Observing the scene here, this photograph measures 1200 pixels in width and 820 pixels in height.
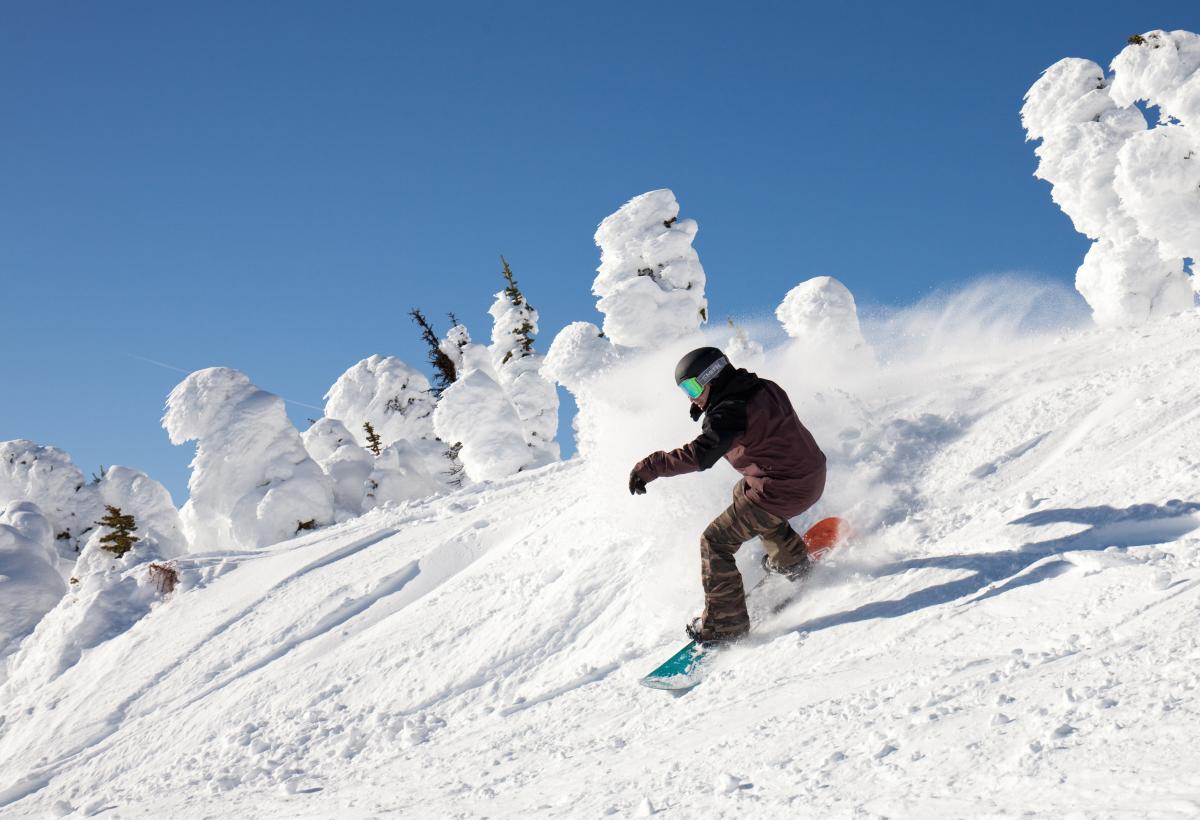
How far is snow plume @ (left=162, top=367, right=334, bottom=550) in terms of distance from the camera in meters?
23.8

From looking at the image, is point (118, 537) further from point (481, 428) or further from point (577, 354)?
point (577, 354)

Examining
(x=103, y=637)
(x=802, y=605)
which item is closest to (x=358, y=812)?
(x=802, y=605)

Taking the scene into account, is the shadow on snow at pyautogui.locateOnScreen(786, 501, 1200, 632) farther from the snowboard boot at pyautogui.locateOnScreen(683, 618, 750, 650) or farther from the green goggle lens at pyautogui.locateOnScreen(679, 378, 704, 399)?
the green goggle lens at pyautogui.locateOnScreen(679, 378, 704, 399)

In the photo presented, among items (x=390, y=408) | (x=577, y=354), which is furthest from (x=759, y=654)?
(x=390, y=408)

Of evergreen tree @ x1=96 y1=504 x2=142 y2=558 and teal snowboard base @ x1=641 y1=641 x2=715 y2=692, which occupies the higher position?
evergreen tree @ x1=96 y1=504 x2=142 y2=558

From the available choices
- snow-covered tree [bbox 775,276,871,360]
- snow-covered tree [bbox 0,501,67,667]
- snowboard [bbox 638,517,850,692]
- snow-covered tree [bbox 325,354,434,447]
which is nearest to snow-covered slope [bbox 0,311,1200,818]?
snowboard [bbox 638,517,850,692]

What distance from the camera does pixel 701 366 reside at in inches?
202

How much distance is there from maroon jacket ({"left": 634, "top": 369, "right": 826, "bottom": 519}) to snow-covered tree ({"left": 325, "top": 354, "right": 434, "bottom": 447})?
33819 mm

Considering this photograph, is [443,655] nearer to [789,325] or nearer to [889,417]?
[889,417]

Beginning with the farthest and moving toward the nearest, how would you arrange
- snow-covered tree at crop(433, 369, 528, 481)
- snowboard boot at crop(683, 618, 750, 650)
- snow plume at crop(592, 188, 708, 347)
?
1. snow-covered tree at crop(433, 369, 528, 481)
2. snow plume at crop(592, 188, 708, 347)
3. snowboard boot at crop(683, 618, 750, 650)

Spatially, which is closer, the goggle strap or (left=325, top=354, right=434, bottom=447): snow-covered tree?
the goggle strap

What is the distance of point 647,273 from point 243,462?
45.2 ft

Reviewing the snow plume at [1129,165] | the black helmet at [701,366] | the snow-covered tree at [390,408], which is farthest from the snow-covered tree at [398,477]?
the black helmet at [701,366]

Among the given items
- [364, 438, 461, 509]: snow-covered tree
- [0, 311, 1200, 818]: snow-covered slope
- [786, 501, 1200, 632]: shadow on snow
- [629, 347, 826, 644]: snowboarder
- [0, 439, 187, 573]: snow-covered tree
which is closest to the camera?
[0, 311, 1200, 818]: snow-covered slope
